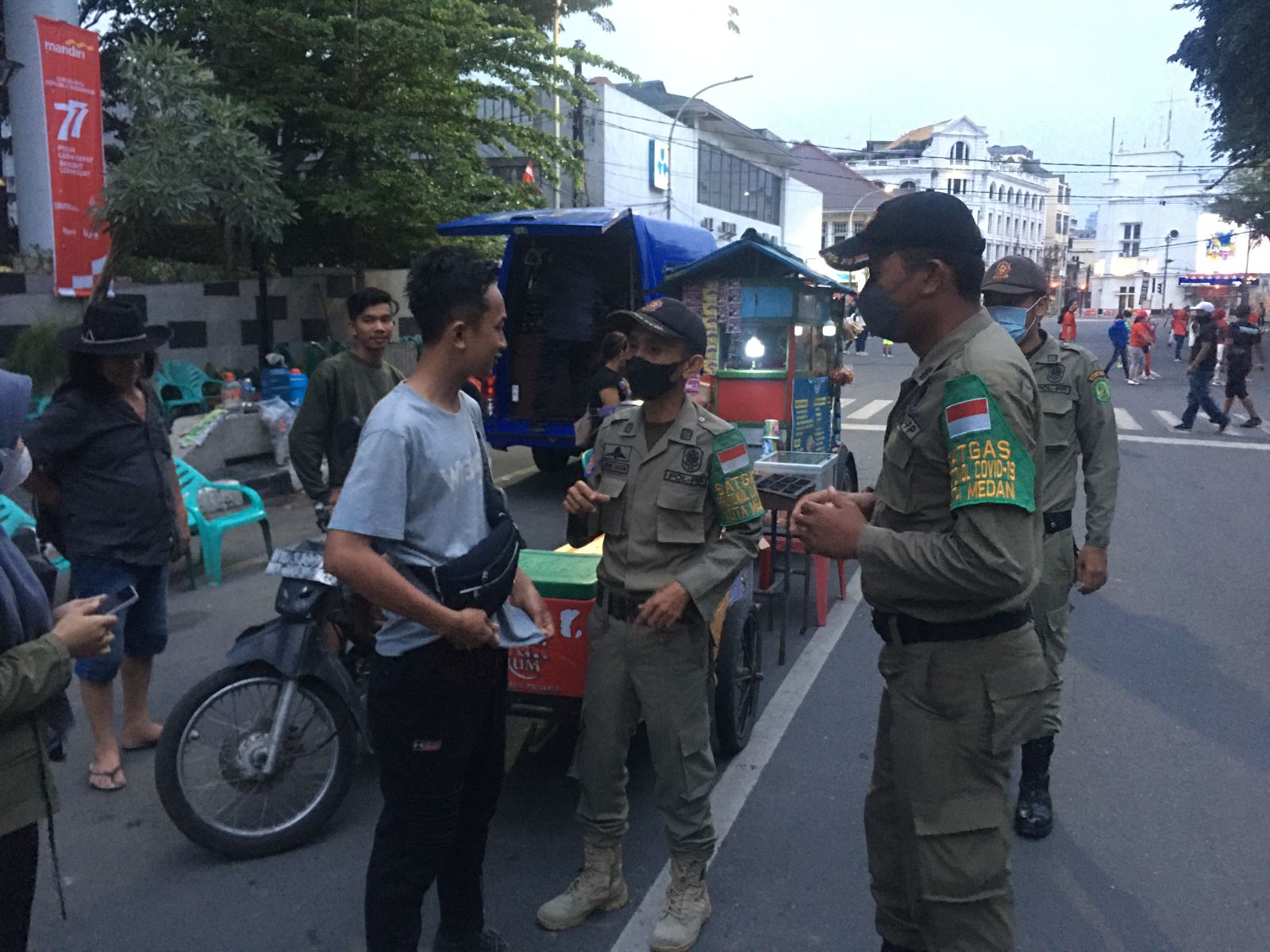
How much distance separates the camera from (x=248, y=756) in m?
3.41

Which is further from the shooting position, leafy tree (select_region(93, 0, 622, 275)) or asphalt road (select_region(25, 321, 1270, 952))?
leafy tree (select_region(93, 0, 622, 275))

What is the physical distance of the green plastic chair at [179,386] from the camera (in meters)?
10.4

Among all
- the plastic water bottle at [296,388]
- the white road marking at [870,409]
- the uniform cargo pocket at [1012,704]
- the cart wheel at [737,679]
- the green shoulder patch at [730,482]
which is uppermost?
the green shoulder patch at [730,482]

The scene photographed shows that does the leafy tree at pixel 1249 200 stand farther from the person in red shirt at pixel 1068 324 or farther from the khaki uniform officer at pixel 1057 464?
the khaki uniform officer at pixel 1057 464

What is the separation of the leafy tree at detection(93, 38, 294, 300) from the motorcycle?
6.62m

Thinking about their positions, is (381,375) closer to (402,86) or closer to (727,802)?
(727,802)

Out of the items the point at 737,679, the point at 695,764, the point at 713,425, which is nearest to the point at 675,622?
the point at 695,764

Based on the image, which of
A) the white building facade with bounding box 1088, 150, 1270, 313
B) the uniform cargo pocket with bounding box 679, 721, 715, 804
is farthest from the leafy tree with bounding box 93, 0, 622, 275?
the white building facade with bounding box 1088, 150, 1270, 313

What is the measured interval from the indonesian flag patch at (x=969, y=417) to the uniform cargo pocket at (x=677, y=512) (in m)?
1.09

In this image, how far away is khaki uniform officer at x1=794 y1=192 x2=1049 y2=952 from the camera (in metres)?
2.01

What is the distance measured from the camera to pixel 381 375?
15.8ft

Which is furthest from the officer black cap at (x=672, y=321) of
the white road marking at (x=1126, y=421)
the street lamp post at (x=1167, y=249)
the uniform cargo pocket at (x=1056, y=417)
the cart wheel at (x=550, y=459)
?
the street lamp post at (x=1167, y=249)

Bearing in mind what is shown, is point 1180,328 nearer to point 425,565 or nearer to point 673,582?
point 673,582

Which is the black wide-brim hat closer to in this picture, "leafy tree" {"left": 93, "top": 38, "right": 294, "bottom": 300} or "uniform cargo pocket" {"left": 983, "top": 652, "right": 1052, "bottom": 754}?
"uniform cargo pocket" {"left": 983, "top": 652, "right": 1052, "bottom": 754}
